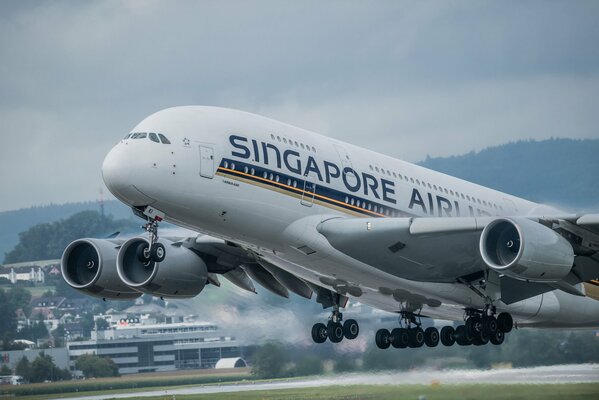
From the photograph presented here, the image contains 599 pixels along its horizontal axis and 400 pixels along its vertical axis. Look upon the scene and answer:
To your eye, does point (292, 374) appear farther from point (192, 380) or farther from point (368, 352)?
point (192, 380)

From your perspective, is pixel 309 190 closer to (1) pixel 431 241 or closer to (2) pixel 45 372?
(1) pixel 431 241

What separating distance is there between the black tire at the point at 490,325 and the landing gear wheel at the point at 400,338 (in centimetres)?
298

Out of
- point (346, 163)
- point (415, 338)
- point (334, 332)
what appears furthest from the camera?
point (415, 338)

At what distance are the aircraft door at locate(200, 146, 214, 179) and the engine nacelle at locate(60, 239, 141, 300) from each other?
8.00m

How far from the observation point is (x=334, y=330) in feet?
113

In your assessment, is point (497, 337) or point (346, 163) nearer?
point (346, 163)

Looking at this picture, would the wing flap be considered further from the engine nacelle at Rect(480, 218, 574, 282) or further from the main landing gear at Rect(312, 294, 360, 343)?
the main landing gear at Rect(312, 294, 360, 343)

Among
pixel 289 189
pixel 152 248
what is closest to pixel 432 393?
pixel 289 189

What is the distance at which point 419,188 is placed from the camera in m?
32.7

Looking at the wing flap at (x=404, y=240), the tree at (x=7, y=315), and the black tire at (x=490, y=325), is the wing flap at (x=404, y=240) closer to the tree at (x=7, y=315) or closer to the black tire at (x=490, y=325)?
the black tire at (x=490, y=325)

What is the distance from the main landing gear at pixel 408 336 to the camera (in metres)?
35.2

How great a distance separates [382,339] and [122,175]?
37.7ft

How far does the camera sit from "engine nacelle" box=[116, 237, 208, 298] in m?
34.1

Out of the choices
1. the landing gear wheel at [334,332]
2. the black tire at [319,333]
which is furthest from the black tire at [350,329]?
the black tire at [319,333]
